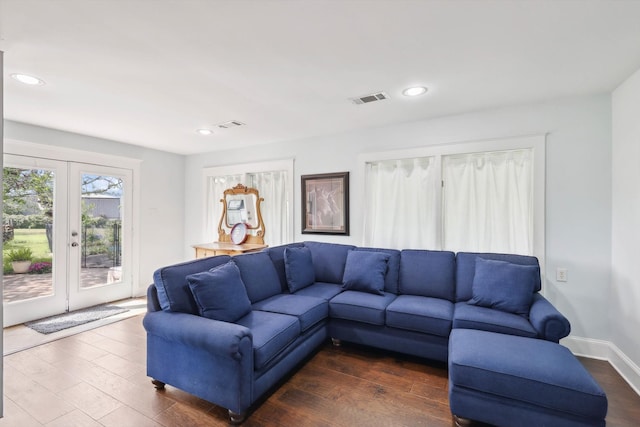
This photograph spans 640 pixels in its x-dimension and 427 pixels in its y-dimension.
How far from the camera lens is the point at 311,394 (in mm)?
2238

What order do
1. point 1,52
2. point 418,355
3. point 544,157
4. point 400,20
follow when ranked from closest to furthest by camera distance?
1. point 400,20
2. point 1,52
3. point 418,355
4. point 544,157

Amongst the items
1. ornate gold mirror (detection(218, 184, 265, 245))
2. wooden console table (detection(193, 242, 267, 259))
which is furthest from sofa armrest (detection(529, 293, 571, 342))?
ornate gold mirror (detection(218, 184, 265, 245))

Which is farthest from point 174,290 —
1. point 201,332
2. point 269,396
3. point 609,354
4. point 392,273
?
point 609,354

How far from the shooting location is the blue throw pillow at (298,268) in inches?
129

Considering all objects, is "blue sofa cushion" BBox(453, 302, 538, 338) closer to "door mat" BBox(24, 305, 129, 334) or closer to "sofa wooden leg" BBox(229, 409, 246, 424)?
"sofa wooden leg" BBox(229, 409, 246, 424)

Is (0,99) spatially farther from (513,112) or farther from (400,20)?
(513,112)

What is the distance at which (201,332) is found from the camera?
6.30ft

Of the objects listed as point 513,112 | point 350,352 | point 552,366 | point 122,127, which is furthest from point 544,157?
point 122,127

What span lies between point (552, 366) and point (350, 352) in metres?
1.69

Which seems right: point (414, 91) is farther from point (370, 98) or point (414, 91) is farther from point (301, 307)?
point (301, 307)

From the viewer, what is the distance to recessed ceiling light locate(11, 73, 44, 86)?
237 centimetres

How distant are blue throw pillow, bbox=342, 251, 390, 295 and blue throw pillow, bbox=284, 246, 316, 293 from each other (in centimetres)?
43

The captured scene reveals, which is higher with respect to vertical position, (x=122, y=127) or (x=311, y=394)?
(x=122, y=127)

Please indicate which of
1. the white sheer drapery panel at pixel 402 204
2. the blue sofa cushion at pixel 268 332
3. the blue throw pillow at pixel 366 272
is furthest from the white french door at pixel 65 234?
the white sheer drapery panel at pixel 402 204
